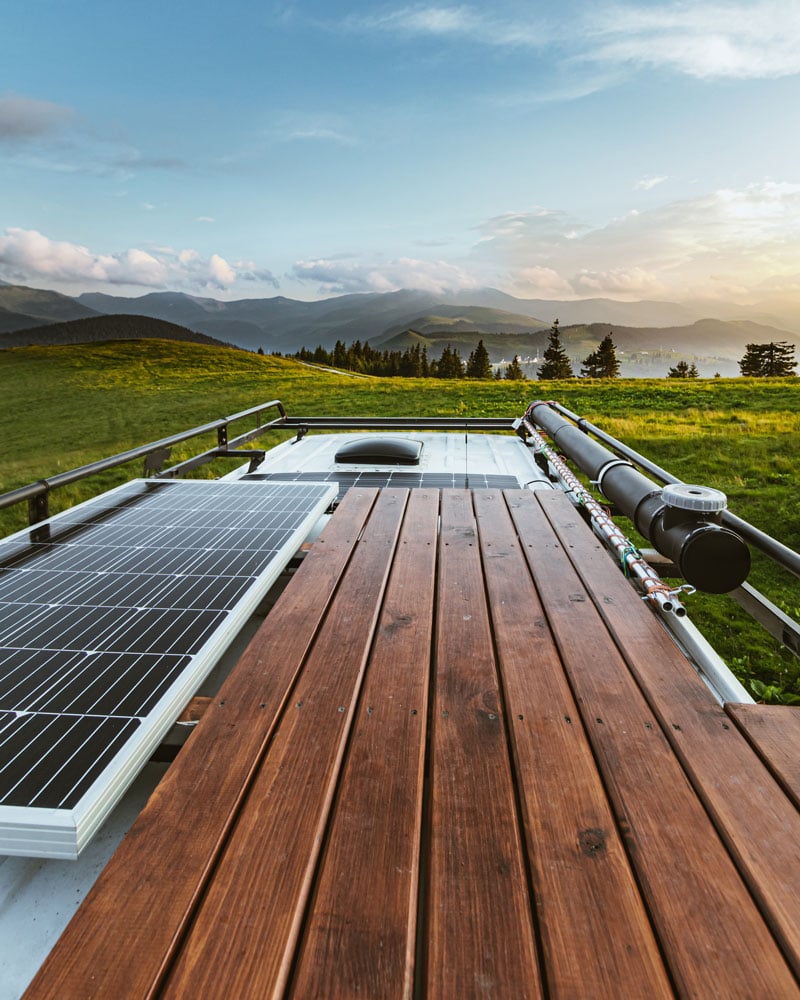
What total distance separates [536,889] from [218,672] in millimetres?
1648

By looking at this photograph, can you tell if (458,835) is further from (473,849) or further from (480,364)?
(480,364)

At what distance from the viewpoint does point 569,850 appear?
1.23m

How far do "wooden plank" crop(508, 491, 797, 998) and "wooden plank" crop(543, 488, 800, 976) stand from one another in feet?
0.10

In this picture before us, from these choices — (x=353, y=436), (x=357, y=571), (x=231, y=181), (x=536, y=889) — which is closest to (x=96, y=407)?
(x=353, y=436)

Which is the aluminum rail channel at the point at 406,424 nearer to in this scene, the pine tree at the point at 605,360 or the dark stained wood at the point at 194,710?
the dark stained wood at the point at 194,710

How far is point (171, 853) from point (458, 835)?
646 millimetres

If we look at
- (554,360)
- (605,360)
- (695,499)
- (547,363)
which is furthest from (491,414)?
(605,360)

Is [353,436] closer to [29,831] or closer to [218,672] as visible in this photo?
[218,672]

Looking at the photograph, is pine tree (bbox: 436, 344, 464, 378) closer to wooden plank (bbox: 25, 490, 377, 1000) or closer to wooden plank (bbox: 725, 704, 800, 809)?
wooden plank (bbox: 725, 704, 800, 809)

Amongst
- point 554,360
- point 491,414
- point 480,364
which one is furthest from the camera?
point 480,364

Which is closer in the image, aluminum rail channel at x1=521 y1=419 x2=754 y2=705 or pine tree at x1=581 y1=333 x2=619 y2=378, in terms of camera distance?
aluminum rail channel at x1=521 y1=419 x2=754 y2=705

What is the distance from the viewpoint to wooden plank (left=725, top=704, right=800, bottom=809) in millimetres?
1475

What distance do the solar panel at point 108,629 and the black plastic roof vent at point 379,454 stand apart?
5.09 feet

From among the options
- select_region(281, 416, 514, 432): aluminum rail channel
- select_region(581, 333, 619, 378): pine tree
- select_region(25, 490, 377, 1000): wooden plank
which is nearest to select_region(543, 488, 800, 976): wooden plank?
select_region(25, 490, 377, 1000): wooden plank
